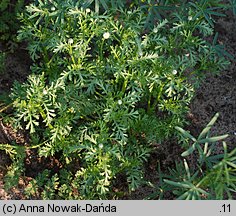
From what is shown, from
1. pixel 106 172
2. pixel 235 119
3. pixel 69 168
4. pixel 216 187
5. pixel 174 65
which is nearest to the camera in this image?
pixel 216 187

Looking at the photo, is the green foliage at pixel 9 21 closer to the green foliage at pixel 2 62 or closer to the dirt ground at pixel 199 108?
the dirt ground at pixel 199 108

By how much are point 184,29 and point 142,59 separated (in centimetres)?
45

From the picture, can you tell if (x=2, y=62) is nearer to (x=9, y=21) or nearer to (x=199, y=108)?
(x=9, y=21)

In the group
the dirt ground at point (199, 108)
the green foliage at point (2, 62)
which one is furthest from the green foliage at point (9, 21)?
the green foliage at point (2, 62)

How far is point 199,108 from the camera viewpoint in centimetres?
399

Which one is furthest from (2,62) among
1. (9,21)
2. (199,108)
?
(199,108)

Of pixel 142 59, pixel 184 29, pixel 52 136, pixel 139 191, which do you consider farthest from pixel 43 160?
pixel 184 29

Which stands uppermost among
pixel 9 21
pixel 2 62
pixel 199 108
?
pixel 9 21

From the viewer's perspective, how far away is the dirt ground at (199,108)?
358 centimetres

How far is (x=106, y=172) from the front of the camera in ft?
9.61

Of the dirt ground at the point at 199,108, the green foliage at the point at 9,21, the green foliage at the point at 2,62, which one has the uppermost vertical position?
the green foliage at the point at 9,21

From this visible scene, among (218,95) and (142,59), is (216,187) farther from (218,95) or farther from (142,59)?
(218,95)

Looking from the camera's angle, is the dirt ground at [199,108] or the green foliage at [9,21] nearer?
the dirt ground at [199,108]

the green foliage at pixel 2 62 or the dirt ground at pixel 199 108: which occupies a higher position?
the green foliage at pixel 2 62
